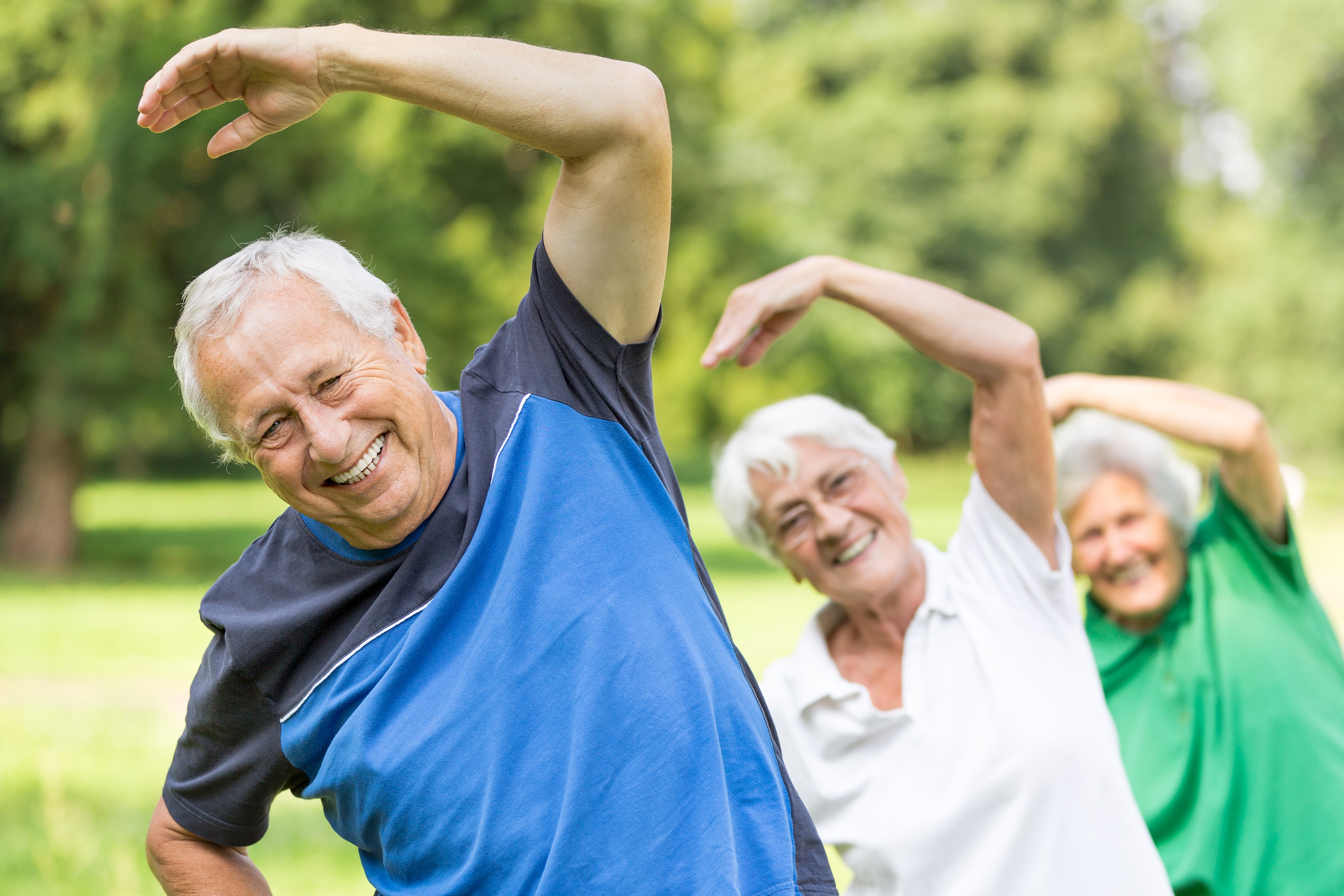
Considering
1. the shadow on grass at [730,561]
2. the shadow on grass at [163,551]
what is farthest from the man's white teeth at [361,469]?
the shadow on grass at [730,561]

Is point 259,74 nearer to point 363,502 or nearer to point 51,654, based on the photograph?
point 363,502

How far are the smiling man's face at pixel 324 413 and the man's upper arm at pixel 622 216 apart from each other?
319 mm

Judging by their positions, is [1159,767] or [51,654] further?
[51,654]

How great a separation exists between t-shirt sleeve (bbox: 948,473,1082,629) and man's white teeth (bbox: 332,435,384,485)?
1219mm

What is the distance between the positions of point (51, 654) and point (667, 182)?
914cm

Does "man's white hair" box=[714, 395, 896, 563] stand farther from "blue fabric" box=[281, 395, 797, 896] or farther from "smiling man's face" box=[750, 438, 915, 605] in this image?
"blue fabric" box=[281, 395, 797, 896]

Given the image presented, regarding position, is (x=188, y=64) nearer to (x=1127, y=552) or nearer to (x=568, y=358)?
(x=568, y=358)

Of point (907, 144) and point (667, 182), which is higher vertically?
point (907, 144)

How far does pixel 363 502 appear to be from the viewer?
1.85 metres

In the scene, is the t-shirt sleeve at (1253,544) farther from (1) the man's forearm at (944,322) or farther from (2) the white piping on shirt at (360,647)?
(2) the white piping on shirt at (360,647)

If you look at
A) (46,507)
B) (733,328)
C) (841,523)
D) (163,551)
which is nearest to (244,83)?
(733,328)

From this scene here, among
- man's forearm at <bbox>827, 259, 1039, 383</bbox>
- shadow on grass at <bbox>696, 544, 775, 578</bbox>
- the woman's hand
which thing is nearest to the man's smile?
the woman's hand

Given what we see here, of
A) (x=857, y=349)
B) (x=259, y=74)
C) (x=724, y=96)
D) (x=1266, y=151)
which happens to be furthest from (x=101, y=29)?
(x=1266, y=151)

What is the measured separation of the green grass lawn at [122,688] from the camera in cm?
513
